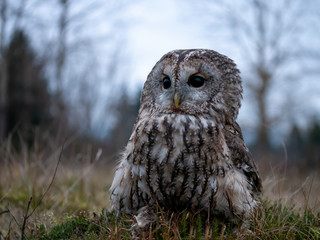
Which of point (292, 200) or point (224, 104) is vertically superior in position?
point (224, 104)

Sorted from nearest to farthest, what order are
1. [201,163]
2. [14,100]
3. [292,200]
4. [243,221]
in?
[201,163] → [243,221] → [292,200] → [14,100]

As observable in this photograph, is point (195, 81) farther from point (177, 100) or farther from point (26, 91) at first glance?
point (26, 91)

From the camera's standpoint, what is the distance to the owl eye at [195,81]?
6.81ft

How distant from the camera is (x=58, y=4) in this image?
468 inches

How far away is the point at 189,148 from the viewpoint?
1917 mm

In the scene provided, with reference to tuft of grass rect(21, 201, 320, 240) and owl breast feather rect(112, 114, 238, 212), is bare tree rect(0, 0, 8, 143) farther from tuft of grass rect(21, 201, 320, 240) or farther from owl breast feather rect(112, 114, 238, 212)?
owl breast feather rect(112, 114, 238, 212)

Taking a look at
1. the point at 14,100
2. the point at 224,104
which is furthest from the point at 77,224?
the point at 14,100

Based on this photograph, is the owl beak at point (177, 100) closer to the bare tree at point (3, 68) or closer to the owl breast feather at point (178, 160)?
the owl breast feather at point (178, 160)

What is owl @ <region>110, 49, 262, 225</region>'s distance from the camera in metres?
1.92

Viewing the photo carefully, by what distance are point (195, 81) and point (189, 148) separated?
17.6 inches

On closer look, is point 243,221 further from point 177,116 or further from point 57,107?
point 57,107

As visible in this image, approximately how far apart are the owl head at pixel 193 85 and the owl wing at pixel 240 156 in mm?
95

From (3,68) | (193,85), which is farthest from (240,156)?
(3,68)

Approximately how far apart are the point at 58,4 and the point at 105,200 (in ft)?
32.6
